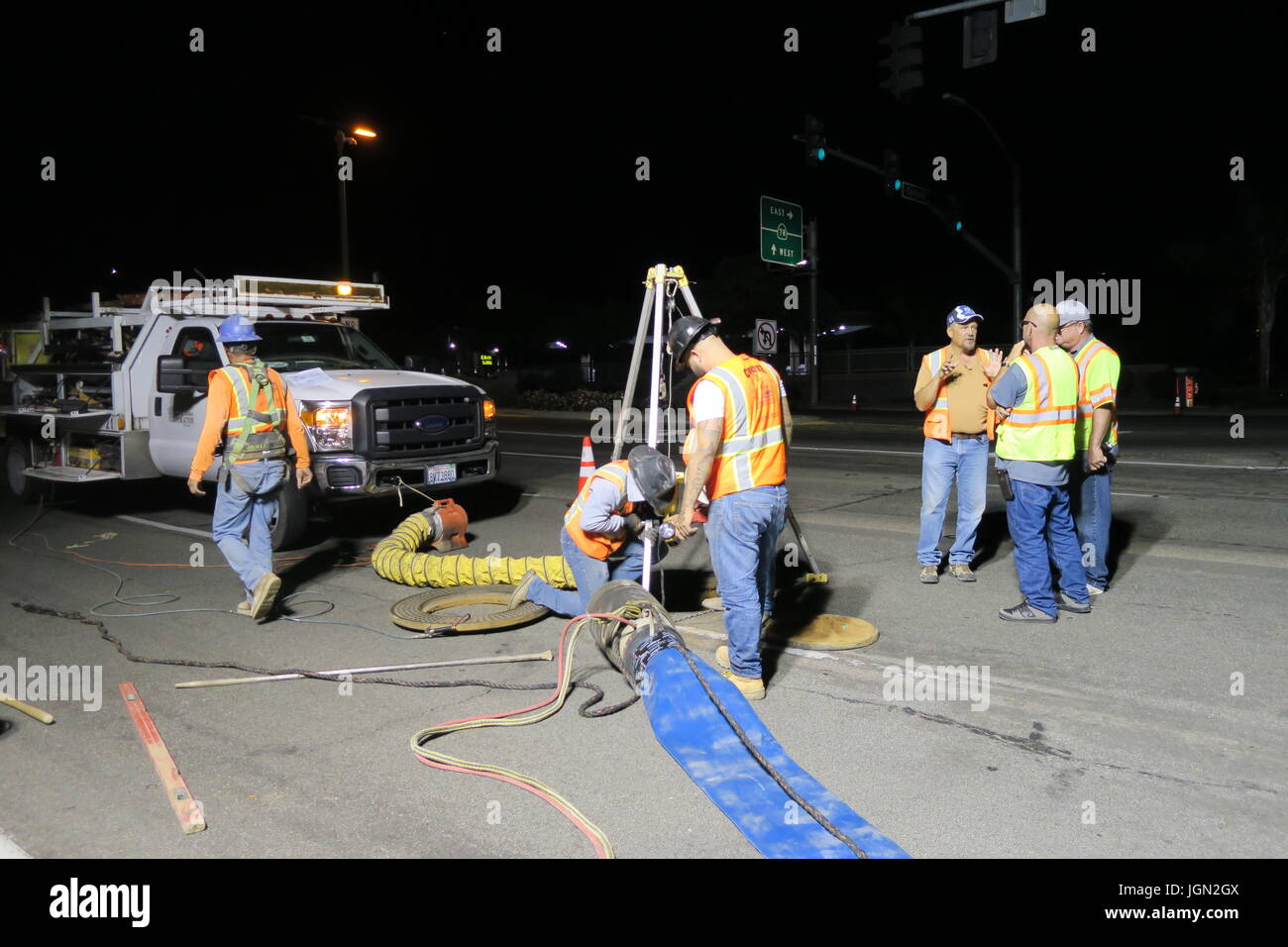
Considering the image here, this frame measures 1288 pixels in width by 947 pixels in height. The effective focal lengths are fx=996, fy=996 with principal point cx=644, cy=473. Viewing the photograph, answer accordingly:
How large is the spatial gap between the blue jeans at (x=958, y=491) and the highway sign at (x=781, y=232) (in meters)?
22.1

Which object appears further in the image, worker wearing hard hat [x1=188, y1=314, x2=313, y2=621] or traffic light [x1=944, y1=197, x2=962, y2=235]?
traffic light [x1=944, y1=197, x2=962, y2=235]

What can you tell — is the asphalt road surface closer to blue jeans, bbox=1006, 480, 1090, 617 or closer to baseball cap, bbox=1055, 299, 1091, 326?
blue jeans, bbox=1006, 480, 1090, 617

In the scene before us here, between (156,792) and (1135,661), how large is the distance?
4.86 meters

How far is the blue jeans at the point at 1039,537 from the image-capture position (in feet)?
20.1

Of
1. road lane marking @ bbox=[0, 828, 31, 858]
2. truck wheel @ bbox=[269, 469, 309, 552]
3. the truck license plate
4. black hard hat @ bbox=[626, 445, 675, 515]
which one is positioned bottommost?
road lane marking @ bbox=[0, 828, 31, 858]

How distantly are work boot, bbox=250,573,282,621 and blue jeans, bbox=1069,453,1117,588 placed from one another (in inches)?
211

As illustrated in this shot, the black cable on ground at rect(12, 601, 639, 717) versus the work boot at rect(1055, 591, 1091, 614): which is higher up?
the work boot at rect(1055, 591, 1091, 614)

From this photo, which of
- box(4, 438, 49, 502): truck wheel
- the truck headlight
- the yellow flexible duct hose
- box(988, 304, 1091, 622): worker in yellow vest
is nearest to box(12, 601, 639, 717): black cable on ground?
the yellow flexible duct hose

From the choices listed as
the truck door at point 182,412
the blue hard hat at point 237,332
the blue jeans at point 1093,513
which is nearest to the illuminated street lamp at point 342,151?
the truck door at point 182,412

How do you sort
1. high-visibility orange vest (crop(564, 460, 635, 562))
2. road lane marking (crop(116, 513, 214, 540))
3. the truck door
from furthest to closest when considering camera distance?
road lane marking (crop(116, 513, 214, 540)) < the truck door < high-visibility orange vest (crop(564, 460, 635, 562))

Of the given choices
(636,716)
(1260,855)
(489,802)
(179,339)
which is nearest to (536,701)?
(636,716)

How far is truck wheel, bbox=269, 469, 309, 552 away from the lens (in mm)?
9000

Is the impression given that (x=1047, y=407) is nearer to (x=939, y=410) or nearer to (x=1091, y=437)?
(x=1091, y=437)

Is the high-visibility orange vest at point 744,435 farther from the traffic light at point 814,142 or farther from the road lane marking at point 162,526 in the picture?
the traffic light at point 814,142
